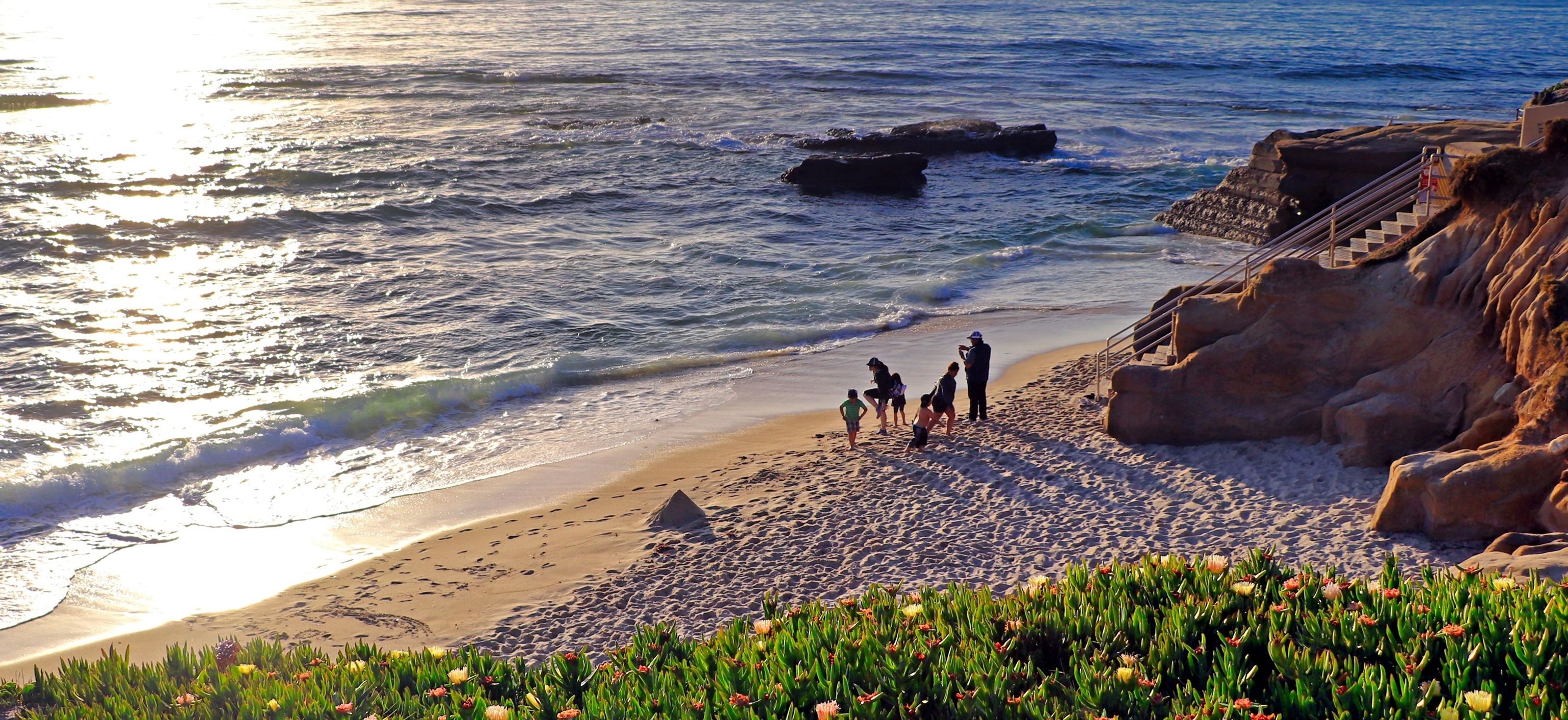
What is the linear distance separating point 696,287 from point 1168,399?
13.2m

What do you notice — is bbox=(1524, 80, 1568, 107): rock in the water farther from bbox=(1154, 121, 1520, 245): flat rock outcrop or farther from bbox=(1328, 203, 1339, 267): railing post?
bbox=(1328, 203, 1339, 267): railing post

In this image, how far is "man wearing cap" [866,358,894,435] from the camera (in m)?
13.7

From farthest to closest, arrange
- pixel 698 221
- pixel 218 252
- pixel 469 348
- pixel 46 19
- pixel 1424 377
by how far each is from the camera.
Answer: pixel 46 19
pixel 698 221
pixel 218 252
pixel 469 348
pixel 1424 377

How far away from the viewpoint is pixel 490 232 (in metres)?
28.9

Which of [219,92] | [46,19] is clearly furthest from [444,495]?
[46,19]

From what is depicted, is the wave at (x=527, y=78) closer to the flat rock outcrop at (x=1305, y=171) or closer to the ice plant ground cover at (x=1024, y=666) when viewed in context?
the flat rock outcrop at (x=1305, y=171)

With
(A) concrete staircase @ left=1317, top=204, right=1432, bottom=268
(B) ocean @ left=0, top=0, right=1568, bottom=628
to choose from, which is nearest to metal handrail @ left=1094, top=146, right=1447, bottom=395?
(A) concrete staircase @ left=1317, top=204, right=1432, bottom=268

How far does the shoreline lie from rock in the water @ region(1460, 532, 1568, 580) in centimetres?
704

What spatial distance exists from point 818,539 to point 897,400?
3.52m

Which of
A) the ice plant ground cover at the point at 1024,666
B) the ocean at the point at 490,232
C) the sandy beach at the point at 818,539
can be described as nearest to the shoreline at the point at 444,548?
the sandy beach at the point at 818,539

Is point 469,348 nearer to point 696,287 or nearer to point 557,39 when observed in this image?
point 696,287

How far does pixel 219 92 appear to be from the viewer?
4916cm

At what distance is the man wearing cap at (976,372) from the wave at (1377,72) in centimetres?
5353

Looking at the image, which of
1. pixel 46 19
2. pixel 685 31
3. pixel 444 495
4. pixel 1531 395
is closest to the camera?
pixel 1531 395
